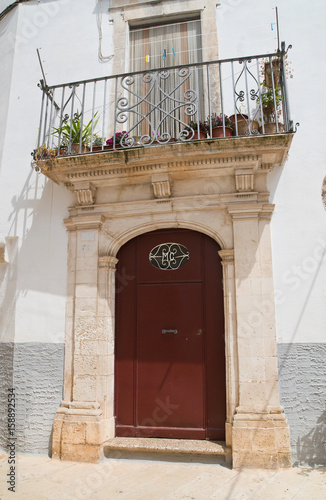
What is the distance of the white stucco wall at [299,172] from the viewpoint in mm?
4066

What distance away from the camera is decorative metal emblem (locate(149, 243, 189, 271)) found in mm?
4570

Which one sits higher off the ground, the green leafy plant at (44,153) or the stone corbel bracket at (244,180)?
the green leafy plant at (44,153)

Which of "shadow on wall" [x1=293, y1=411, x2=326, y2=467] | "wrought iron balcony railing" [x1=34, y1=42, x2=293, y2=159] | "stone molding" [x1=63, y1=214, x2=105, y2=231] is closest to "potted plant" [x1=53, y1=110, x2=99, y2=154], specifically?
"wrought iron balcony railing" [x1=34, y1=42, x2=293, y2=159]

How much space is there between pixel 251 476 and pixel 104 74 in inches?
200

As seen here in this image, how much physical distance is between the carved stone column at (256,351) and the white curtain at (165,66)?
1758mm

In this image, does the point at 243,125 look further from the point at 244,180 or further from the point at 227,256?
the point at 227,256

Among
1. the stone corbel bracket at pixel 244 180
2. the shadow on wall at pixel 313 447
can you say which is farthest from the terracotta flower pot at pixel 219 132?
the shadow on wall at pixel 313 447

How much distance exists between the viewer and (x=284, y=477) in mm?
3584

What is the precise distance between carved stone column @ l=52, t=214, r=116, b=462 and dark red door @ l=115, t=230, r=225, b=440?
9.2 inches

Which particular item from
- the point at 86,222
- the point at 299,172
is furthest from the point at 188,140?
the point at 86,222

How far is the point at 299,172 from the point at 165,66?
252 centimetres

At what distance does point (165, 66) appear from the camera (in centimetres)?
539

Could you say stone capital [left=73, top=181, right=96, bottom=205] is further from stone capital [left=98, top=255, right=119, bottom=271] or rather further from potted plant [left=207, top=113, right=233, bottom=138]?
potted plant [left=207, top=113, right=233, bottom=138]

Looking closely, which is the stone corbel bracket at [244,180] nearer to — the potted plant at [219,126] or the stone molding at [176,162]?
the stone molding at [176,162]
